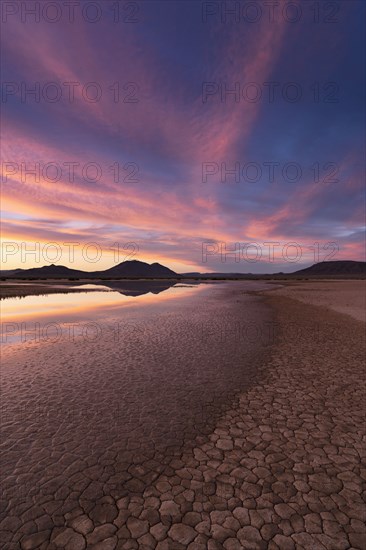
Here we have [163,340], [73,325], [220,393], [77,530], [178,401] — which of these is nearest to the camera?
[77,530]

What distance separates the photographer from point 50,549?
11.9ft

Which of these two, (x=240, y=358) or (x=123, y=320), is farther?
(x=123, y=320)

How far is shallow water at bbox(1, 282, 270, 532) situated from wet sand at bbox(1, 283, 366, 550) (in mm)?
31

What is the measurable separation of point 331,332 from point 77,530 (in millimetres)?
14587

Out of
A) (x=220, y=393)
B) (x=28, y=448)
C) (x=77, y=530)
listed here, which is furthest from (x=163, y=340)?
(x=77, y=530)

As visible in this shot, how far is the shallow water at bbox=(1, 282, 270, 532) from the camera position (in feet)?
15.9

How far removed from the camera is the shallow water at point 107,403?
4848mm

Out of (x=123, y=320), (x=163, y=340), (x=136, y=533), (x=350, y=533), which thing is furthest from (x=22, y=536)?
(x=123, y=320)

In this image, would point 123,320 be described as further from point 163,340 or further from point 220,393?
point 220,393

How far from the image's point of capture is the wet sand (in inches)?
153

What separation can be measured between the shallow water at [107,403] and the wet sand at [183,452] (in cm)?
3

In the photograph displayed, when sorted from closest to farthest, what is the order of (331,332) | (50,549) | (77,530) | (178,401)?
(50,549)
(77,530)
(178,401)
(331,332)

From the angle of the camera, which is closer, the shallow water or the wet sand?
the wet sand

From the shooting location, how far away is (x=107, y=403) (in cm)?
742
